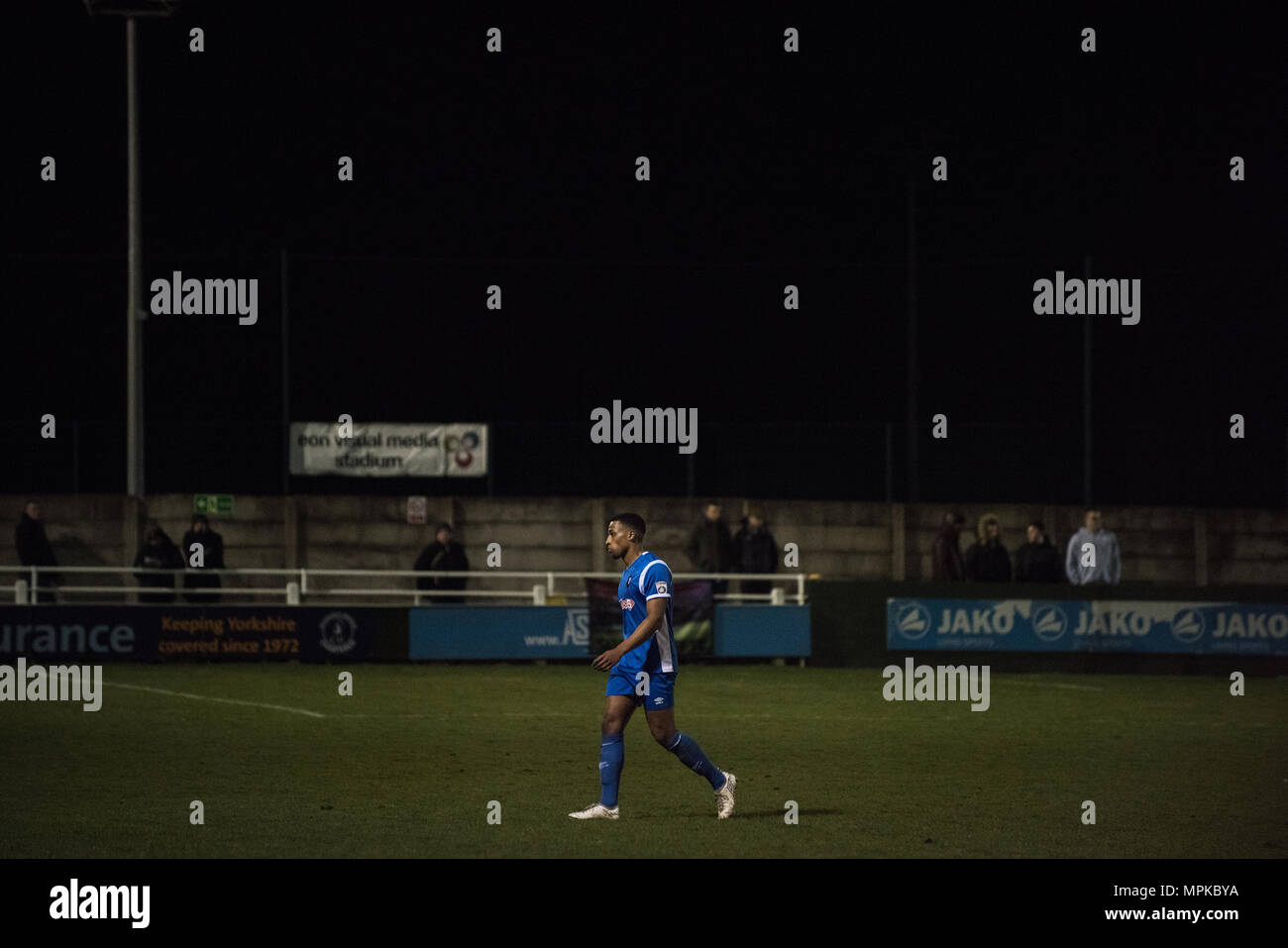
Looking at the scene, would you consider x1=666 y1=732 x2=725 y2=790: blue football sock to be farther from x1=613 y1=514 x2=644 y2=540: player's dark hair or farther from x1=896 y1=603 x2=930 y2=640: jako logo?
x1=896 y1=603 x2=930 y2=640: jako logo

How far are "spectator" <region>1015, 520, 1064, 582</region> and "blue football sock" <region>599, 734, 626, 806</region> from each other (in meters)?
14.0

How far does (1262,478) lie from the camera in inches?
1142

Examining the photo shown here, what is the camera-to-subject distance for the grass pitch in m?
10.2

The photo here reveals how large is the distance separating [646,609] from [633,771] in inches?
127

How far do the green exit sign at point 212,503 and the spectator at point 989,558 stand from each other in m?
11.5

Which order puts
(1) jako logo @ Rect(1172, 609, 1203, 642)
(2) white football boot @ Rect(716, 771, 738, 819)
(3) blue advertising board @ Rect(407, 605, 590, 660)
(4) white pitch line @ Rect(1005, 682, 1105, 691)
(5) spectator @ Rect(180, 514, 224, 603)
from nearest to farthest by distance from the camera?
(2) white football boot @ Rect(716, 771, 738, 819), (4) white pitch line @ Rect(1005, 682, 1105, 691), (1) jako logo @ Rect(1172, 609, 1203, 642), (3) blue advertising board @ Rect(407, 605, 590, 660), (5) spectator @ Rect(180, 514, 224, 603)

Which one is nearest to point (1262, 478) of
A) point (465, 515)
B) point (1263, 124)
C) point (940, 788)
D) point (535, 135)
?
point (1263, 124)

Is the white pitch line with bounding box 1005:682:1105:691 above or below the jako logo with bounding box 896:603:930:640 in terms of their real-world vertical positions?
below

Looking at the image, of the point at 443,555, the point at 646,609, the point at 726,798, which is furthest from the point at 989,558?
the point at 646,609

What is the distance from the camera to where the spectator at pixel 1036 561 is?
2412cm

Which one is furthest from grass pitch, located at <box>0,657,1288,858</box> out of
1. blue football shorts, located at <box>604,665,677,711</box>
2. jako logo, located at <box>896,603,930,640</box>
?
jako logo, located at <box>896,603,930,640</box>

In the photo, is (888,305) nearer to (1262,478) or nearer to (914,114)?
(914,114)

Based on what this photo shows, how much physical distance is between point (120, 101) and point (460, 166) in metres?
6.62

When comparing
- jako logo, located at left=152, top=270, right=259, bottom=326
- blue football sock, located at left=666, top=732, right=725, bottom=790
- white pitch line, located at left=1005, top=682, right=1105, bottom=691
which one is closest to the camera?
blue football sock, located at left=666, top=732, right=725, bottom=790
